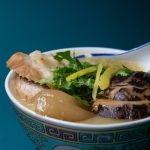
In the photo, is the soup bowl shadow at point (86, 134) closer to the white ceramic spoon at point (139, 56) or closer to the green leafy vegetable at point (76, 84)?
the green leafy vegetable at point (76, 84)

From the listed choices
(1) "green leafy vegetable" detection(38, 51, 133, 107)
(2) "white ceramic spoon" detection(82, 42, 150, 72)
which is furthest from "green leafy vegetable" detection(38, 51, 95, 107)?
(2) "white ceramic spoon" detection(82, 42, 150, 72)

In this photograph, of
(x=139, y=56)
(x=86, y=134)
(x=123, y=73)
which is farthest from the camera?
(x=139, y=56)

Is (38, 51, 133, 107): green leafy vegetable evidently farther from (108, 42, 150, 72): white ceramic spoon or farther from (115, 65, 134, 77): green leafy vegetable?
(108, 42, 150, 72): white ceramic spoon

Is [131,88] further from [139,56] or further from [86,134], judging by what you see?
[139,56]

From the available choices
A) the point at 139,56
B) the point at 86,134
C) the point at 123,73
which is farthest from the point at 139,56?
the point at 86,134

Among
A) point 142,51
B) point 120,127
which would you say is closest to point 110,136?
point 120,127

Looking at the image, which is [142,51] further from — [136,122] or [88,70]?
[136,122]
